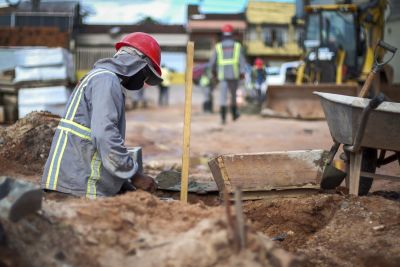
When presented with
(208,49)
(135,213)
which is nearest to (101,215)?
(135,213)

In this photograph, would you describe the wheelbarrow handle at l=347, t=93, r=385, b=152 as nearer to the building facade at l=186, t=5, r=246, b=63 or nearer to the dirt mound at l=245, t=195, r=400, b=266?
the dirt mound at l=245, t=195, r=400, b=266

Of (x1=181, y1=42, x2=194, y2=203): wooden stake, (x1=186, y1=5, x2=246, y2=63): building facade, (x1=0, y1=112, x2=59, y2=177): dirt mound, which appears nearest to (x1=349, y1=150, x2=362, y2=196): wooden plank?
(x1=181, y1=42, x2=194, y2=203): wooden stake

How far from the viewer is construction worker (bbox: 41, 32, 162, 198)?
343 centimetres

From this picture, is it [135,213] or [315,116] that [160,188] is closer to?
[135,213]

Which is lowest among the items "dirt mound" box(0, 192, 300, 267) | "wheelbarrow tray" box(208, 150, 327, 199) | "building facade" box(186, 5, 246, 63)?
"building facade" box(186, 5, 246, 63)

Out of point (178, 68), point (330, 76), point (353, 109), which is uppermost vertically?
point (353, 109)

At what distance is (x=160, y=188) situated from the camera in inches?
221

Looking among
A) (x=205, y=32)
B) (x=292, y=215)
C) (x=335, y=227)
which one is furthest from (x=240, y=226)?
(x=205, y=32)

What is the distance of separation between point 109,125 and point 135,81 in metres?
0.54

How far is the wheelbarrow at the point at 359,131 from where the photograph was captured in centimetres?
484

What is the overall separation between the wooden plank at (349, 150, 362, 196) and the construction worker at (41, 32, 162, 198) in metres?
2.21

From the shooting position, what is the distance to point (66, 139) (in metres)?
3.65

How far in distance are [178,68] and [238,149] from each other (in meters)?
31.5

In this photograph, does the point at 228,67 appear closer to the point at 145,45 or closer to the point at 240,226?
the point at 145,45
